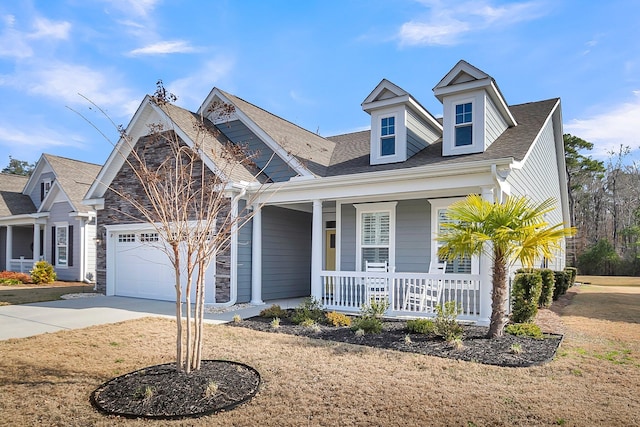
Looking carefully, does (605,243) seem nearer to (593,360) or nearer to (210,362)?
(593,360)

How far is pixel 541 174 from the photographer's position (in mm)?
13688

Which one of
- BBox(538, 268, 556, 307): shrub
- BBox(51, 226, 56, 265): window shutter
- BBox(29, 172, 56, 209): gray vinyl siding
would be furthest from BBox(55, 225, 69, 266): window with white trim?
BBox(538, 268, 556, 307): shrub

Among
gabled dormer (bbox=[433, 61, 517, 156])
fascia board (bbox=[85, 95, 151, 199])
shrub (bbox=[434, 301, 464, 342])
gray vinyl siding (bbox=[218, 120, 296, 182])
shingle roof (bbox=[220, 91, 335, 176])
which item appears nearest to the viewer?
shrub (bbox=[434, 301, 464, 342])

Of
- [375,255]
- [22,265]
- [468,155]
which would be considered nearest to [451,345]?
[375,255]

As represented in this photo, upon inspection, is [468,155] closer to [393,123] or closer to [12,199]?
[393,123]

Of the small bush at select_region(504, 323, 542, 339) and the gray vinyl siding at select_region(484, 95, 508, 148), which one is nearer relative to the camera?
the small bush at select_region(504, 323, 542, 339)

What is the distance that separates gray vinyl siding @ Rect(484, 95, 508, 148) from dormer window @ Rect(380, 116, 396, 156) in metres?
2.28

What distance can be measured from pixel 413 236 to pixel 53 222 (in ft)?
55.4

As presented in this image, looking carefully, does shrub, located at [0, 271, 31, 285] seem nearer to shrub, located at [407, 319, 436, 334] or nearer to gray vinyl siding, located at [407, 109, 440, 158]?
gray vinyl siding, located at [407, 109, 440, 158]

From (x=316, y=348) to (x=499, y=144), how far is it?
23.7ft

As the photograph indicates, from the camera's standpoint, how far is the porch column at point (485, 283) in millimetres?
8297

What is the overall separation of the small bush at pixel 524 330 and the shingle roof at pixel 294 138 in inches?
244

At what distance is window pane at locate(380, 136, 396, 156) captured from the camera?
11.5m

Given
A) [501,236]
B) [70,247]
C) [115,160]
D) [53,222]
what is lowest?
[70,247]
